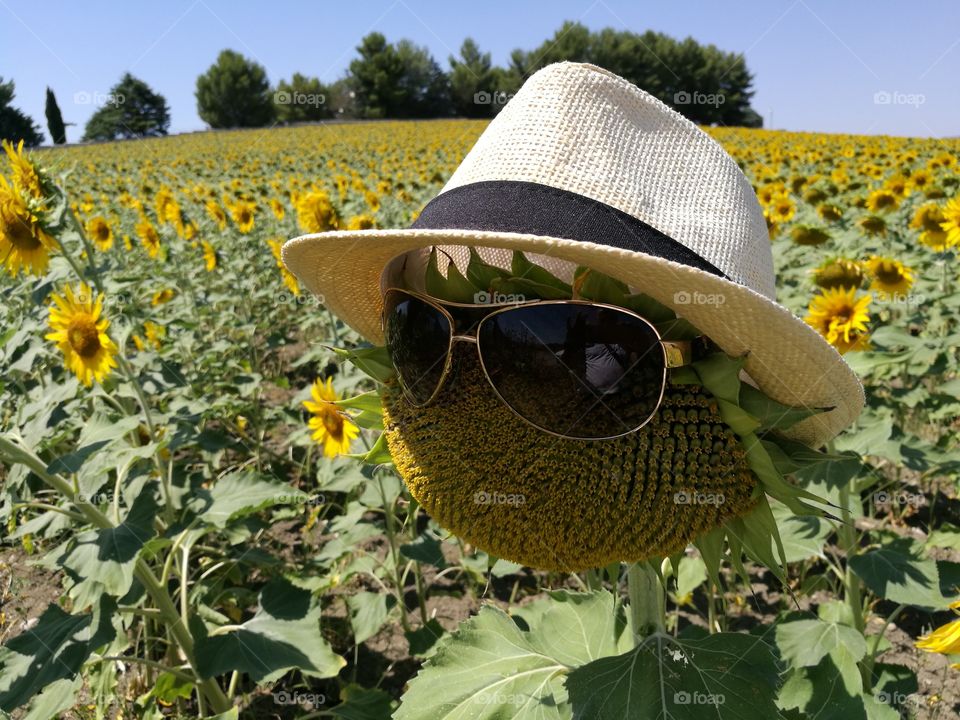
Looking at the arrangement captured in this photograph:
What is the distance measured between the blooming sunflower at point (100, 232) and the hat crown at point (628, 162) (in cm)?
465

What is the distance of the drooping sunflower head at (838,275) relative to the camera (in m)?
2.50

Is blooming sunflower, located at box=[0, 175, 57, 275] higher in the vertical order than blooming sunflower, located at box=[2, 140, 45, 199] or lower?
lower

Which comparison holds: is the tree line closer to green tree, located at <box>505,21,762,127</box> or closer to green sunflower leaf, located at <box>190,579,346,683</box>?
green tree, located at <box>505,21,762,127</box>

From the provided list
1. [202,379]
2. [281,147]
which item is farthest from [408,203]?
[281,147]

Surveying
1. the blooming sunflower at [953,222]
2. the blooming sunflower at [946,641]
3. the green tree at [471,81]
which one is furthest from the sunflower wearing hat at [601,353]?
the green tree at [471,81]

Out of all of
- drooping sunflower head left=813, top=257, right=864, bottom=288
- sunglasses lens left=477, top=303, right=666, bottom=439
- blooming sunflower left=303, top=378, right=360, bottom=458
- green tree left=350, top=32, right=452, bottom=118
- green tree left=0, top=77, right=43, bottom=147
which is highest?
green tree left=350, top=32, right=452, bottom=118

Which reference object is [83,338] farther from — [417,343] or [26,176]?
[417,343]

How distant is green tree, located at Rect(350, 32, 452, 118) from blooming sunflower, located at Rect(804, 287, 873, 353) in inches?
1564

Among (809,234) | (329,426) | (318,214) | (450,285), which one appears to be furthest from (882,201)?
(450,285)

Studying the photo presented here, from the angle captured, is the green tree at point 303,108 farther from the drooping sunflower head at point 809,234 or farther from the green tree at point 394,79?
the drooping sunflower head at point 809,234

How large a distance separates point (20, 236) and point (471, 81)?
Result: 115 ft

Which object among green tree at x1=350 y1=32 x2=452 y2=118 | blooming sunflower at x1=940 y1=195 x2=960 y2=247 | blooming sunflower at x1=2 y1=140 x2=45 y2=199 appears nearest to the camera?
blooming sunflower at x1=2 y1=140 x2=45 y2=199

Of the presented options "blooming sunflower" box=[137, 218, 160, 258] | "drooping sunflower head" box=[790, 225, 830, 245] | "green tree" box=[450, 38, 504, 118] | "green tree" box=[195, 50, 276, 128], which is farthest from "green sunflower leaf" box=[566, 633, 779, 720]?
"green tree" box=[195, 50, 276, 128]

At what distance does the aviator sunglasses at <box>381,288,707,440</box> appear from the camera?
72 cm
